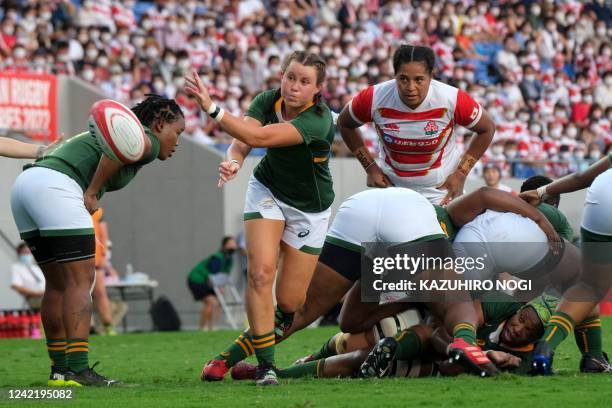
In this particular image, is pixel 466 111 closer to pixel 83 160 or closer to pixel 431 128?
pixel 431 128

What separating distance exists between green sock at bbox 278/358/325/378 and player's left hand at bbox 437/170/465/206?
5.89ft

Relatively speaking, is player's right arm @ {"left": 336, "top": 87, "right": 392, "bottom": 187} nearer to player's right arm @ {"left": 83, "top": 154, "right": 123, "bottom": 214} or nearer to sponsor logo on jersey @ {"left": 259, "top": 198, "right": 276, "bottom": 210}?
sponsor logo on jersey @ {"left": 259, "top": 198, "right": 276, "bottom": 210}

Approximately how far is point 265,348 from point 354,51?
17.4 meters

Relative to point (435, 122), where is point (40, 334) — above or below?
below

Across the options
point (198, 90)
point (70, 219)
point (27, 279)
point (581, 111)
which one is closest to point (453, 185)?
point (198, 90)

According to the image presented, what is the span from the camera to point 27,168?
809 centimetres

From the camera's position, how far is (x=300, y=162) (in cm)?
835

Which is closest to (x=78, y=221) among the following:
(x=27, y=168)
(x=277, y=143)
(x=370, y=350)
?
(x=27, y=168)

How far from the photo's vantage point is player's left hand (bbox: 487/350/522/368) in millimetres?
7691

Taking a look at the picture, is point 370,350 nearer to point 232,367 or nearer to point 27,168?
point 232,367

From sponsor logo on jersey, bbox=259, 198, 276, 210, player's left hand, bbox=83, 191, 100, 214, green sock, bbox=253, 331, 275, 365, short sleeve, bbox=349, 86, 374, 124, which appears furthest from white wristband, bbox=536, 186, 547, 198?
player's left hand, bbox=83, 191, 100, 214

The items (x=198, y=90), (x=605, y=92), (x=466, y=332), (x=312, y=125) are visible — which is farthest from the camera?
(x=605, y=92)

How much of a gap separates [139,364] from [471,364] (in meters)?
4.07

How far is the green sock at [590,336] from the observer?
8312 mm
